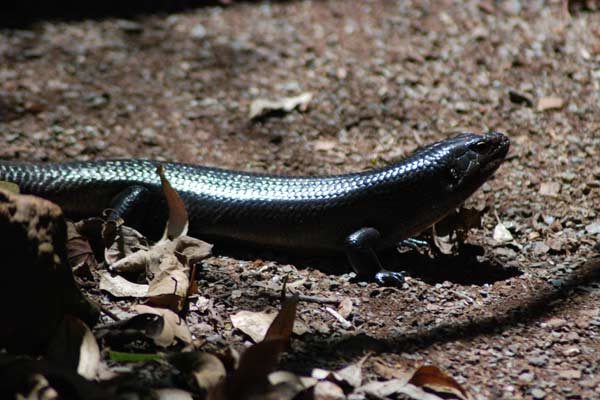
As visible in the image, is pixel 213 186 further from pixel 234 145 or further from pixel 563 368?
pixel 563 368

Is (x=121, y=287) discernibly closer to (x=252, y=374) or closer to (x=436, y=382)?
(x=252, y=374)

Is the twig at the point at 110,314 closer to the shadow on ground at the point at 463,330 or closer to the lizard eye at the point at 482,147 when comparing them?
the shadow on ground at the point at 463,330

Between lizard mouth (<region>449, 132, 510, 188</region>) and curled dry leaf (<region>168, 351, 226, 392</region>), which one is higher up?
lizard mouth (<region>449, 132, 510, 188</region>)

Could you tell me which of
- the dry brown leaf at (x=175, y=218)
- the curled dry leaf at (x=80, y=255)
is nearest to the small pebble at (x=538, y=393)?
the dry brown leaf at (x=175, y=218)

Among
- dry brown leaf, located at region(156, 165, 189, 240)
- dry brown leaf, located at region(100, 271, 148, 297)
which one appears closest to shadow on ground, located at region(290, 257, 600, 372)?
dry brown leaf, located at region(100, 271, 148, 297)

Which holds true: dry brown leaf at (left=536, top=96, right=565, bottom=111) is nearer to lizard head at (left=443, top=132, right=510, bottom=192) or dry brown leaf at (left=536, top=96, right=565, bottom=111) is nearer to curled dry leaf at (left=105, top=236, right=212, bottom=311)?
lizard head at (left=443, top=132, right=510, bottom=192)

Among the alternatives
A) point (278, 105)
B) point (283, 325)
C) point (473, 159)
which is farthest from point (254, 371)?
point (278, 105)

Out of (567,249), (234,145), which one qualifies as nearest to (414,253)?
(567,249)
